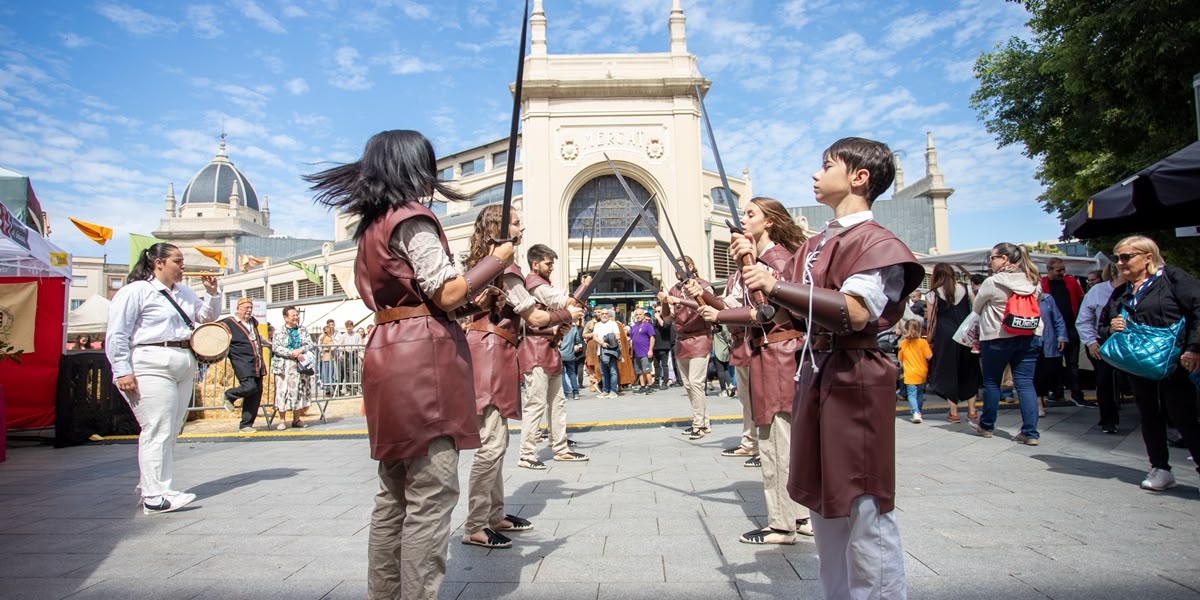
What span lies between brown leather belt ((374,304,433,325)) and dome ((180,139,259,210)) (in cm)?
9473

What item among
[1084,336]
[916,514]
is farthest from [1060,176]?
[916,514]

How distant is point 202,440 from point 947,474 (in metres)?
8.98

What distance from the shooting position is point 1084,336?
20.0 feet

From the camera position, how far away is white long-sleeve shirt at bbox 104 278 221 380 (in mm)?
4914

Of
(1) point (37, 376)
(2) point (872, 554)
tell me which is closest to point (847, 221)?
(2) point (872, 554)

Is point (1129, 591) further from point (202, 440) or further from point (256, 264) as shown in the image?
point (256, 264)

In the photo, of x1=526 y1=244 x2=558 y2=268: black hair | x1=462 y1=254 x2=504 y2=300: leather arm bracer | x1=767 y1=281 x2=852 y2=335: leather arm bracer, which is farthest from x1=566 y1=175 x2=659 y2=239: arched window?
x1=767 y1=281 x2=852 y2=335: leather arm bracer

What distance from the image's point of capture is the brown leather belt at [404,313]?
2.54 m

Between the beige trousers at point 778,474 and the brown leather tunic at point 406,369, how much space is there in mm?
1999

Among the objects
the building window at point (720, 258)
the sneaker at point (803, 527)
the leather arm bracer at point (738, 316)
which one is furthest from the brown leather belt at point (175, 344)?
the building window at point (720, 258)

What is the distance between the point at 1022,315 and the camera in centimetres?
644

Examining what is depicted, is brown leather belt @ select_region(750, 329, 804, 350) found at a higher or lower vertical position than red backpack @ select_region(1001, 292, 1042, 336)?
lower

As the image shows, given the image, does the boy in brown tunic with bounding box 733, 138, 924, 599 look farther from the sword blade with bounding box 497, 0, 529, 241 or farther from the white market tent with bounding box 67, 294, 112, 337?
the white market tent with bounding box 67, 294, 112, 337

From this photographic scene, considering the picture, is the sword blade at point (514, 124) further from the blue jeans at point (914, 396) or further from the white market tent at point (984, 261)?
the white market tent at point (984, 261)
